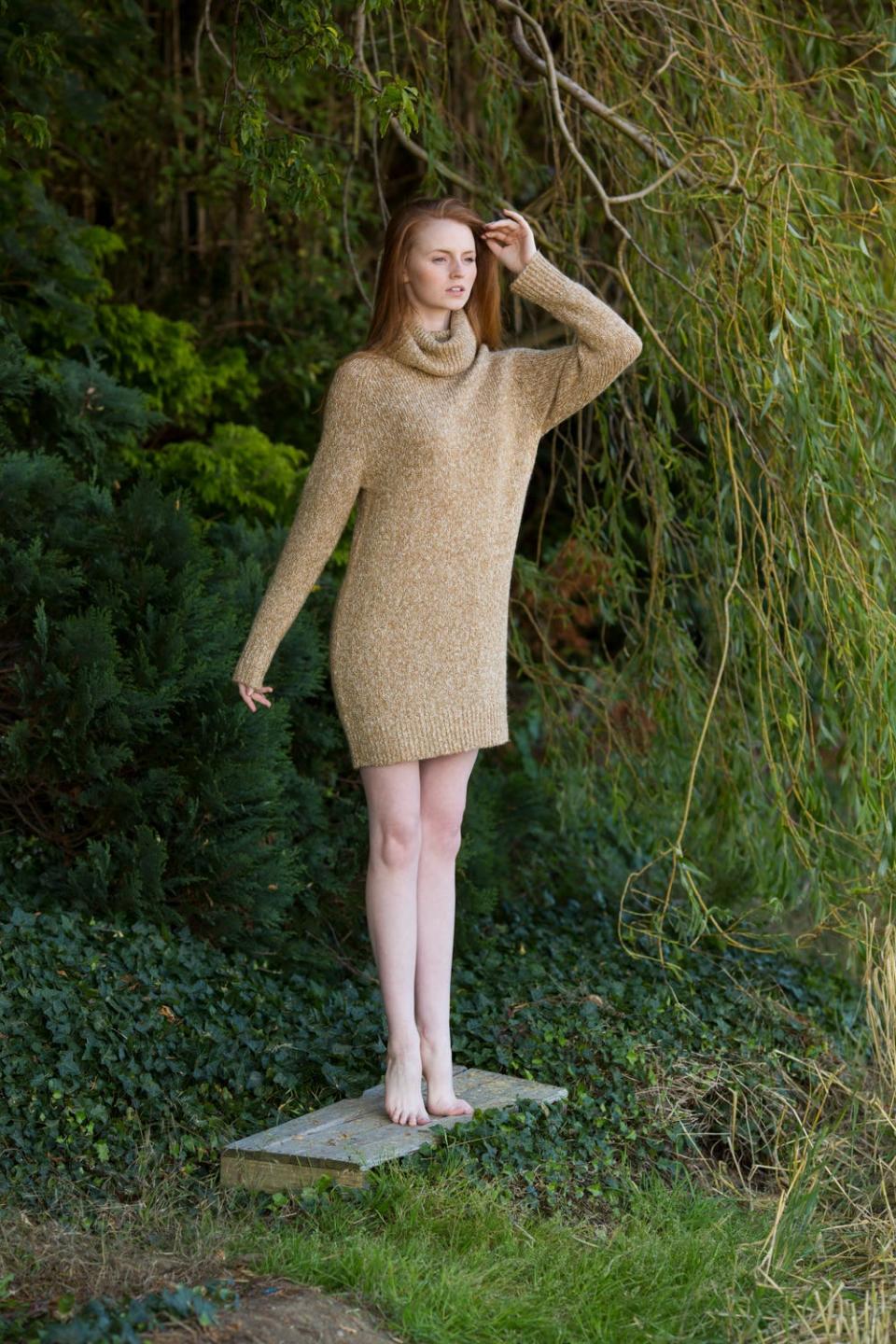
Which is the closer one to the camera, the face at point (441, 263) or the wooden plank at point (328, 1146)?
the wooden plank at point (328, 1146)

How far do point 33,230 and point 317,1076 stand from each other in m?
3.22

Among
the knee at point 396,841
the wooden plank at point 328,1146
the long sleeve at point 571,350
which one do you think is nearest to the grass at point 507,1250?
the wooden plank at point 328,1146

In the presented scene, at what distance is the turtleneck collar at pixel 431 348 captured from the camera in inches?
130

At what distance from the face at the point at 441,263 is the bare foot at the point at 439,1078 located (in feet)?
5.31

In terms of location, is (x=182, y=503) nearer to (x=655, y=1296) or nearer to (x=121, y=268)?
(x=121, y=268)

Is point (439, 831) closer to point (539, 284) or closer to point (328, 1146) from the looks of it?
point (328, 1146)

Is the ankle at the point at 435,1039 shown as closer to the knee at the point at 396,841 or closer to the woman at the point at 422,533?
the woman at the point at 422,533

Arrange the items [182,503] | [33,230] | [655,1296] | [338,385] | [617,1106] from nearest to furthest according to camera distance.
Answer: [655,1296], [338,385], [617,1106], [182,503], [33,230]

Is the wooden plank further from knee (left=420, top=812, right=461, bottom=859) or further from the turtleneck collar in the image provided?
the turtleneck collar

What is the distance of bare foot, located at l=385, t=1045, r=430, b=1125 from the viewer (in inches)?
133

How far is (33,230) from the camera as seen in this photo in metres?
5.50

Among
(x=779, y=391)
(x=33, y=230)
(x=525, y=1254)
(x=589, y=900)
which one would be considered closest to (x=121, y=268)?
(x=33, y=230)

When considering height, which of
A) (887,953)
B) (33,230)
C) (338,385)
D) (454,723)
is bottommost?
(887,953)

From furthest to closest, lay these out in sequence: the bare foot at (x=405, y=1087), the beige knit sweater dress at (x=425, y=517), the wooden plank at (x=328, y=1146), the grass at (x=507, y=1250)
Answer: the bare foot at (x=405, y=1087) < the beige knit sweater dress at (x=425, y=517) < the wooden plank at (x=328, y=1146) < the grass at (x=507, y=1250)
